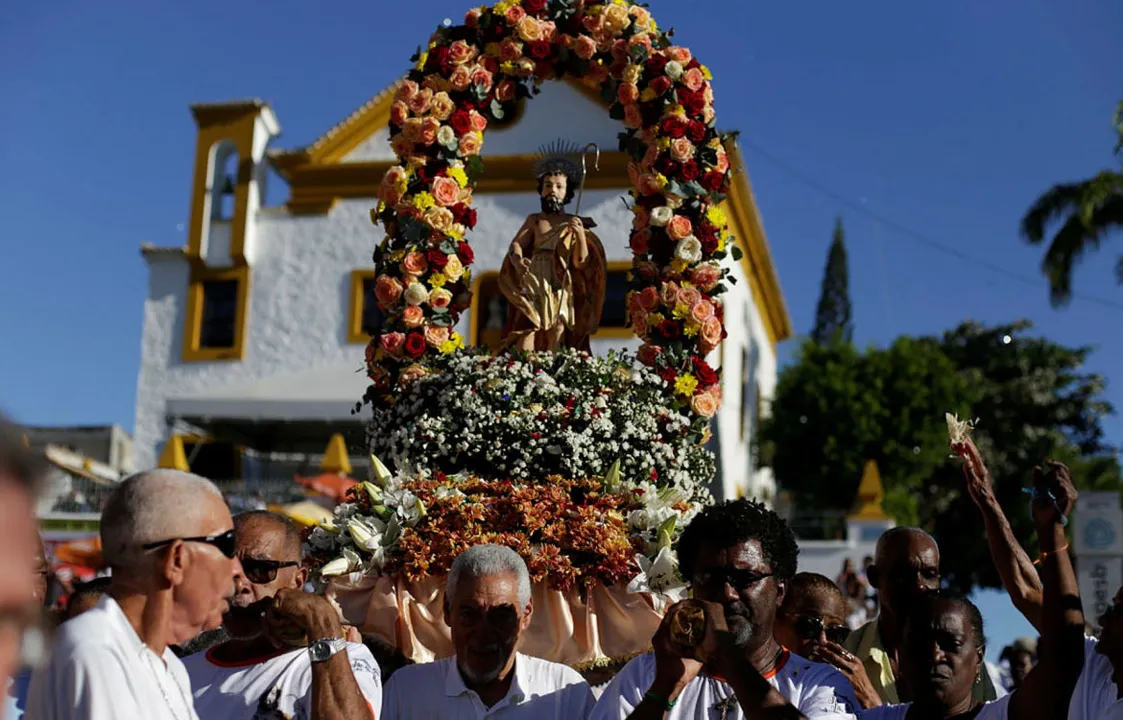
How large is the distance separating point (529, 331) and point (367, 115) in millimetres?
19125

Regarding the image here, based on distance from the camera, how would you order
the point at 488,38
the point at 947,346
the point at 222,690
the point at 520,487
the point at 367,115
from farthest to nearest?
the point at 947,346
the point at 367,115
the point at 488,38
the point at 520,487
the point at 222,690

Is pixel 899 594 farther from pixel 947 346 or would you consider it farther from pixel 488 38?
pixel 947 346

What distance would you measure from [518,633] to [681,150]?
470 centimetres

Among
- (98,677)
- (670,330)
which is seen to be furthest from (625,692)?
(670,330)

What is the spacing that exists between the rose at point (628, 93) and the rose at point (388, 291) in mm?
1995

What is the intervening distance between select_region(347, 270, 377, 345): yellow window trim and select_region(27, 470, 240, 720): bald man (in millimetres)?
23212

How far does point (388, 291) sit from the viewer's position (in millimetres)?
8297

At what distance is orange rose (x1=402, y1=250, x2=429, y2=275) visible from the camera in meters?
8.29

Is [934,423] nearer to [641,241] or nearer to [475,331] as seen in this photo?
[475,331]

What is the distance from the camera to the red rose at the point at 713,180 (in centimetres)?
841

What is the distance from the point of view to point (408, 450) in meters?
7.12

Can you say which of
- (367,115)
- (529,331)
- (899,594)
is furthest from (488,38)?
(367,115)

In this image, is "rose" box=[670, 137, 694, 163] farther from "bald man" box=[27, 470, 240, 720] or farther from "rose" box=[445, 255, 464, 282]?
"bald man" box=[27, 470, 240, 720]

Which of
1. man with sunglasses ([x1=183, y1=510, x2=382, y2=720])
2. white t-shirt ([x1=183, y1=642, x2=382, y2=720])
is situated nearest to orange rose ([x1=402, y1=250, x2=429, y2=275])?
man with sunglasses ([x1=183, y1=510, x2=382, y2=720])
